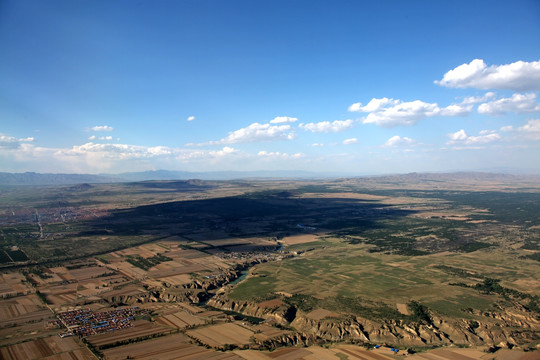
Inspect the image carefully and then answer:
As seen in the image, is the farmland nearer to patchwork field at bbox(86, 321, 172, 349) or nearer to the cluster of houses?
patchwork field at bbox(86, 321, 172, 349)

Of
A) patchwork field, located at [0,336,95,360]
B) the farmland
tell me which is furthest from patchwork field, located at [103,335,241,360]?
patchwork field, located at [0,336,95,360]

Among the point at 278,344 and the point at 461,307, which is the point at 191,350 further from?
the point at 461,307

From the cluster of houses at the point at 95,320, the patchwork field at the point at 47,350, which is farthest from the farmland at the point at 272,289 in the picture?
the cluster of houses at the point at 95,320

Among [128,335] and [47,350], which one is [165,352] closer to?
[128,335]

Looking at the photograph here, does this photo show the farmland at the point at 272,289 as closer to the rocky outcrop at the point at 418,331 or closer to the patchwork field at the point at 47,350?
the rocky outcrop at the point at 418,331

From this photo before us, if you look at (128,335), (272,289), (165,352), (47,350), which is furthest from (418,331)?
(47,350)

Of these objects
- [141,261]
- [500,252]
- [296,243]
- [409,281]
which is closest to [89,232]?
[141,261]

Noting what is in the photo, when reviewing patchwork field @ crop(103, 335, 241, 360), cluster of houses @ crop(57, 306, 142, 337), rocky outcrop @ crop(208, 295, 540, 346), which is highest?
cluster of houses @ crop(57, 306, 142, 337)

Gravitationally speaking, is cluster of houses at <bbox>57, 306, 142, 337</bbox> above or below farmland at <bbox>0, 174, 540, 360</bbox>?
above
